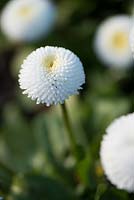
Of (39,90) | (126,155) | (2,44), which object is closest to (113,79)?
(2,44)

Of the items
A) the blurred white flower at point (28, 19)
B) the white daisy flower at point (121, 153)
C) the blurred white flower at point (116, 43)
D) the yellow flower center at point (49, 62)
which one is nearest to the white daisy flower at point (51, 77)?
the yellow flower center at point (49, 62)

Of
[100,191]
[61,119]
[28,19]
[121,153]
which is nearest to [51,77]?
[121,153]

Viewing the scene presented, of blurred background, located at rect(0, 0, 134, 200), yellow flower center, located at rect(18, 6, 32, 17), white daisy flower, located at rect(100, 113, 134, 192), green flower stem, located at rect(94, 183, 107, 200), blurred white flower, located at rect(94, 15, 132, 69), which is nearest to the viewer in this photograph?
white daisy flower, located at rect(100, 113, 134, 192)

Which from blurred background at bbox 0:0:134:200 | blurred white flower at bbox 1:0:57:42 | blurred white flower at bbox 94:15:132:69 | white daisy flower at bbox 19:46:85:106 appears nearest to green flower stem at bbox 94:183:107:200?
blurred background at bbox 0:0:134:200

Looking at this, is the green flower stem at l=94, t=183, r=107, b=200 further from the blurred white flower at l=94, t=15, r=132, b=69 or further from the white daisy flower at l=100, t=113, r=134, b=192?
the blurred white flower at l=94, t=15, r=132, b=69

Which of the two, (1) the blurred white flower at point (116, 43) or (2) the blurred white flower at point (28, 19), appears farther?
(2) the blurred white flower at point (28, 19)

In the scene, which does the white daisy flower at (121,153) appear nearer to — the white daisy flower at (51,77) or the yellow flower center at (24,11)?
the white daisy flower at (51,77)

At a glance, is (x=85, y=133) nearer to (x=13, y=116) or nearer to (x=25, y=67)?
(x=13, y=116)

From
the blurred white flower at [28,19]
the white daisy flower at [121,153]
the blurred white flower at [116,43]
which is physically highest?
the blurred white flower at [28,19]
